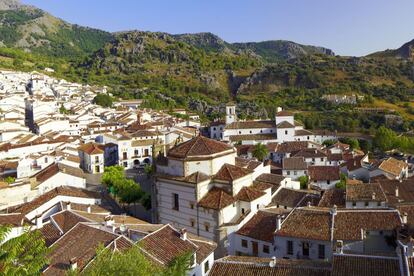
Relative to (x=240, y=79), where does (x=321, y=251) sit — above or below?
below

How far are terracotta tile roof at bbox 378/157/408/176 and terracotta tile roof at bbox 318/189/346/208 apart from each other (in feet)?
50.2

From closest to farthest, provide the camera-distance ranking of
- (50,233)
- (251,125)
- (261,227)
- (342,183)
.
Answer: (50,233), (261,227), (342,183), (251,125)

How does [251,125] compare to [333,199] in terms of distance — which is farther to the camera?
[251,125]

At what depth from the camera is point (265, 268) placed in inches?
760

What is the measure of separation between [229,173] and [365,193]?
12222 mm

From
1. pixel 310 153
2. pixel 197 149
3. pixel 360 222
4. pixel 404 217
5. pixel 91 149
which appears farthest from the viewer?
pixel 310 153

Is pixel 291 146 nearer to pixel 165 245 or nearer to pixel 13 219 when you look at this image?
pixel 13 219

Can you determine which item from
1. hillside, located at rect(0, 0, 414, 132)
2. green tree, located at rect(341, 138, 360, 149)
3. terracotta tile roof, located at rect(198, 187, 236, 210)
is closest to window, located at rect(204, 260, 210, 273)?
terracotta tile roof, located at rect(198, 187, 236, 210)

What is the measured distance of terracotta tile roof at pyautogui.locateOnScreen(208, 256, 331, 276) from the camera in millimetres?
18797

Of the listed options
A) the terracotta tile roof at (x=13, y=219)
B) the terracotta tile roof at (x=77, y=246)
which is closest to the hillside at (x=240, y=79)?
the terracotta tile roof at (x=13, y=219)

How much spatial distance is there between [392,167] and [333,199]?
18.9 meters

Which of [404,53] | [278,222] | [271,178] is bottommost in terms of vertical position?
[271,178]

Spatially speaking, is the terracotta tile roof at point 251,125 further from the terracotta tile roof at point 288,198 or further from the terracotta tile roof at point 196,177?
the terracotta tile roof at point 196,177

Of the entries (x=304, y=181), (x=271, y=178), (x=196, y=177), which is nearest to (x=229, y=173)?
(x=196, y=177)
